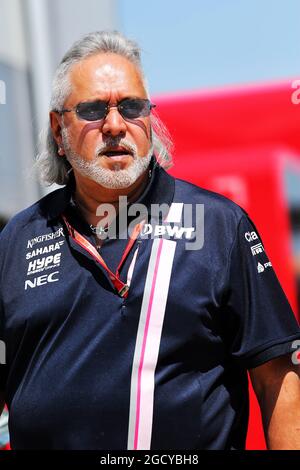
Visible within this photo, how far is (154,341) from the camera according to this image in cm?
200

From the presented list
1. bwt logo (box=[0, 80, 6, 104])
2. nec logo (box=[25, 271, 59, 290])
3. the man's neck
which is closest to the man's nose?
the man's neck

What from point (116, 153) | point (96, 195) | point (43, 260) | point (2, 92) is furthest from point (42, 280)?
point (2, 92)

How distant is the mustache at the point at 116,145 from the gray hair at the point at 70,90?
0.68ft

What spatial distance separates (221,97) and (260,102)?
0.30 meters

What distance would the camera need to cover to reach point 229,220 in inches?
82.3

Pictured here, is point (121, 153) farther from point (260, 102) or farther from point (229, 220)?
point (260, 102)

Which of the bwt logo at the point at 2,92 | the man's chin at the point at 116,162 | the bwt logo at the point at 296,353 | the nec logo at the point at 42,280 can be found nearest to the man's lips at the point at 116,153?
the man's chin at the point at 116,162

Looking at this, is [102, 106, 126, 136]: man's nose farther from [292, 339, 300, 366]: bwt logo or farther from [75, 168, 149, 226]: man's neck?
[292, 339, 300, 366]: bwt logo

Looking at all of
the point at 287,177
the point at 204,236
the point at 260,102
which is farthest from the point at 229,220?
the point at 260,102

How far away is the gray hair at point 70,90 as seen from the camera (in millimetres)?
2303

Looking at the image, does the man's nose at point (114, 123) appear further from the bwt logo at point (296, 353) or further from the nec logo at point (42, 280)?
the bwt logo at point (296, 353)

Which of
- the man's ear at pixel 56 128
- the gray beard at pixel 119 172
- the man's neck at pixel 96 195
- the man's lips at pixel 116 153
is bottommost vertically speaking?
the man's neck at pixel 96 195

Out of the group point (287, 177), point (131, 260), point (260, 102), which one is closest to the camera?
point (131, 260)

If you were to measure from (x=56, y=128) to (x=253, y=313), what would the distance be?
32.9 inches
